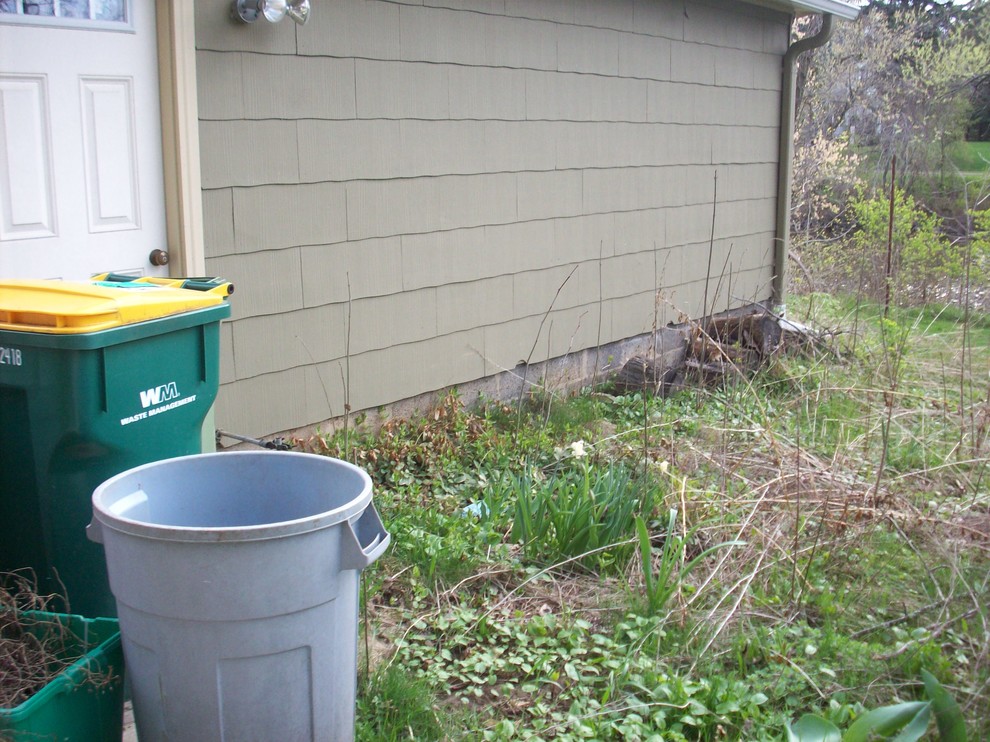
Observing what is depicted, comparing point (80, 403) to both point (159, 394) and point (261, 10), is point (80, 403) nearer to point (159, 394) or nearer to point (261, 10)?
point (159, 394)

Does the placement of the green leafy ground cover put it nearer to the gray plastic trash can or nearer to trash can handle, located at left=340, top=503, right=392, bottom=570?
the gray plastic trash can

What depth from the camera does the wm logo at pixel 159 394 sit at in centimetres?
272

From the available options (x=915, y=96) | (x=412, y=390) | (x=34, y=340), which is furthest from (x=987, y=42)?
(x=34, y=340)

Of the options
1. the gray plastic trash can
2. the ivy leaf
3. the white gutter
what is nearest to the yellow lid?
the gray plastic trash can

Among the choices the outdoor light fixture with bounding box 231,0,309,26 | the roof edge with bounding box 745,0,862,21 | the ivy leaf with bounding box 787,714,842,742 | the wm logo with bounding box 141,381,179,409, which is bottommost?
the ivy leaf with bounding box 787,714,842,742

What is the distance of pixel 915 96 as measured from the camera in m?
17.8

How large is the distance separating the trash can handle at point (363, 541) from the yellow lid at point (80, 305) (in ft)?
2.79

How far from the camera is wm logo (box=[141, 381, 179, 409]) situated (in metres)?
2.72

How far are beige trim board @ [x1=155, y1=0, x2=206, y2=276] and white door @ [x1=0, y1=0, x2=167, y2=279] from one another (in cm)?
4

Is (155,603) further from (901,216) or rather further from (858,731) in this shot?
(901,216)

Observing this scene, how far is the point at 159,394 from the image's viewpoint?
2.78 m

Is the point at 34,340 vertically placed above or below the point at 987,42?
below

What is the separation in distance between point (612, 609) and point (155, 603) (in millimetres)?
1769

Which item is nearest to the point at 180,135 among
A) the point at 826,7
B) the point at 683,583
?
the point at 683,583
